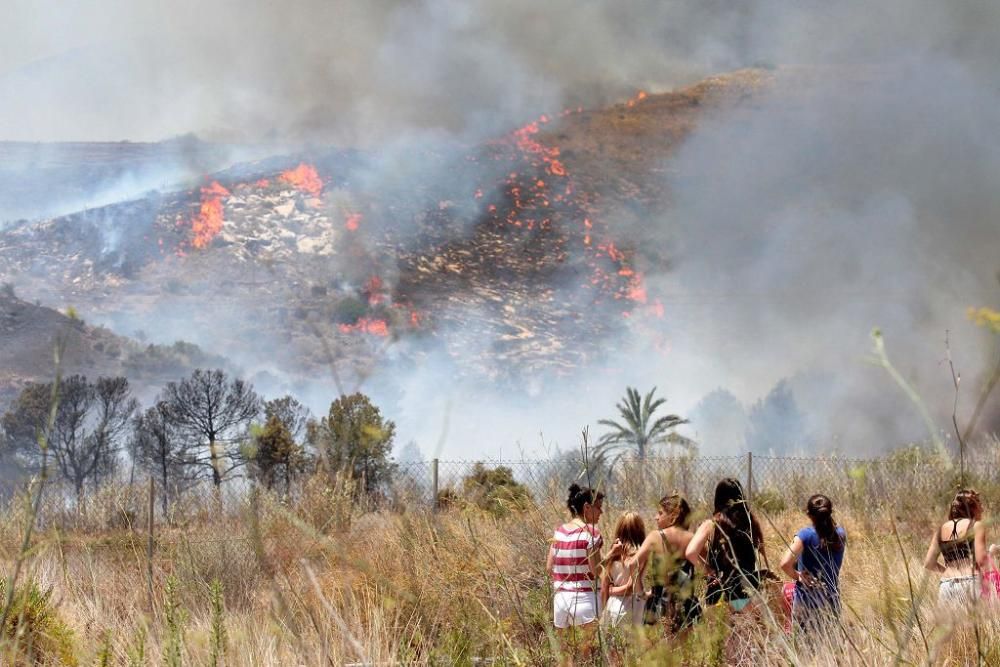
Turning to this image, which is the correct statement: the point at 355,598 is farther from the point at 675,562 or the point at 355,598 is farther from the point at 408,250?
the point at 408,250

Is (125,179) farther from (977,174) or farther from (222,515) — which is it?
(222,515)

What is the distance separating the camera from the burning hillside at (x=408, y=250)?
220 feet

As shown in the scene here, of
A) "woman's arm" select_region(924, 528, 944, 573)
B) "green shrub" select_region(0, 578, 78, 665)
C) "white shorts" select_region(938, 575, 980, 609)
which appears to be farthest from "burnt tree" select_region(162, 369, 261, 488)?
"woman's arm" select_region(924, 528, 944, 573)

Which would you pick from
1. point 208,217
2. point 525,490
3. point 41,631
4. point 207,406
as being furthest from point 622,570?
point 208,217

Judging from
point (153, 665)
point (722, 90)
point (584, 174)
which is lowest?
point (153, 665)

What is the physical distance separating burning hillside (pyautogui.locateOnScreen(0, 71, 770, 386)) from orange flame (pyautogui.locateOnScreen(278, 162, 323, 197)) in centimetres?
15

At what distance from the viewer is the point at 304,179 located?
276 feet

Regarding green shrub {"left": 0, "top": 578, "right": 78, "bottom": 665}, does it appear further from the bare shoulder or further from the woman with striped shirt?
the bare shoulder

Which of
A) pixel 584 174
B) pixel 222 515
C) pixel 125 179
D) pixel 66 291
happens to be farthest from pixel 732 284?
pixel 222 515

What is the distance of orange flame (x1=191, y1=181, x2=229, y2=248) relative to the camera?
76.8m

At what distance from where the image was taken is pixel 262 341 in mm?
62719

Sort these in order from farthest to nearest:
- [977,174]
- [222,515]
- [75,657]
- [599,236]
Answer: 1. [599,236]
2. [977,174]
3. [222,515]
4. [75,657]

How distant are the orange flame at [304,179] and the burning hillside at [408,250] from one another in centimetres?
15

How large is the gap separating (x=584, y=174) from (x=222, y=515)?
85.9m
